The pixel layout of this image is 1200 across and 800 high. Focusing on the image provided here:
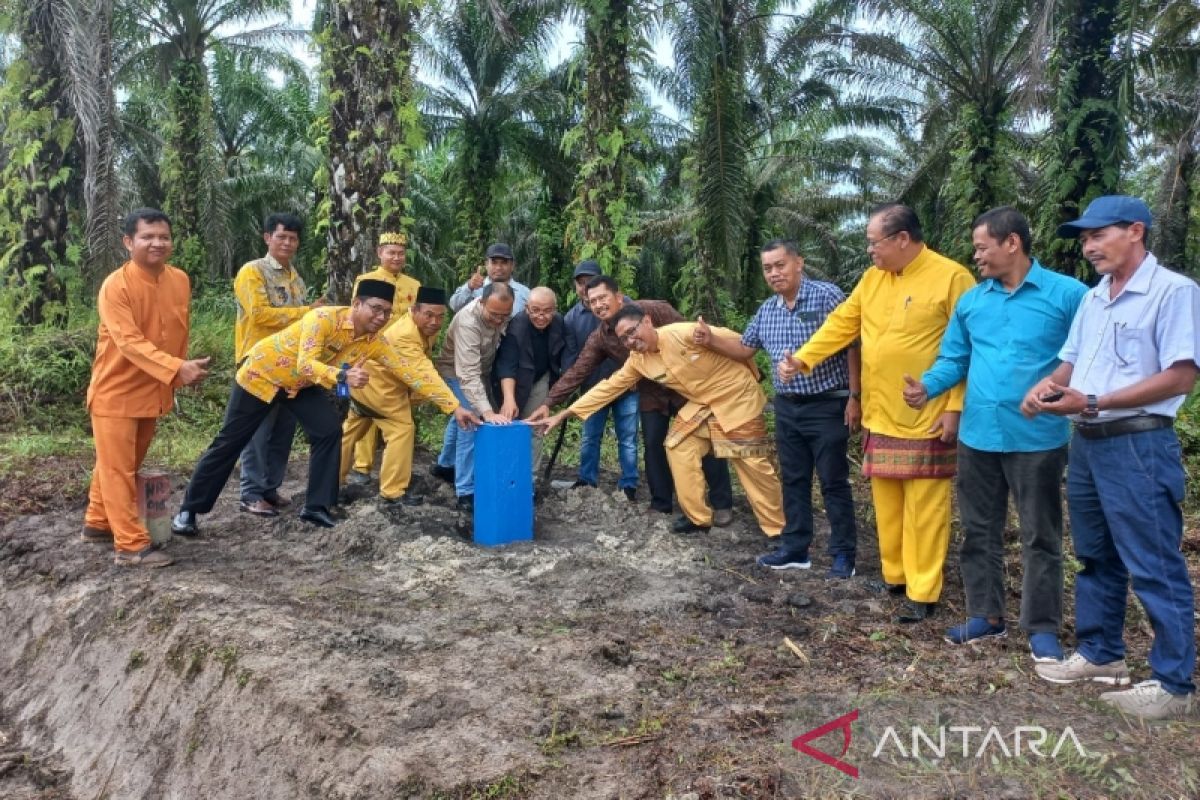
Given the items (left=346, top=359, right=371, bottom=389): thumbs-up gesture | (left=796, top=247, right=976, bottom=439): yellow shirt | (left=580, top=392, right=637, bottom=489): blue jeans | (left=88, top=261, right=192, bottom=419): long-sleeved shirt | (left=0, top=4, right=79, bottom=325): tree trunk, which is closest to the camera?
(left=796, top=247, right=976, bottom=439): yellow shirt

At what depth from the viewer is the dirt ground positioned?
9.44ft

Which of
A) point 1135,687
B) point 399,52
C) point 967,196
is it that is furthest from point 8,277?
point 967,196

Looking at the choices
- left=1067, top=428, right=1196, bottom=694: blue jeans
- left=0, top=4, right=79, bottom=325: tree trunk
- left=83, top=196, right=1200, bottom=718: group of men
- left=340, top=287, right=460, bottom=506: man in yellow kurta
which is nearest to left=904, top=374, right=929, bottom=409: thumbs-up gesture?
left=83, top=196, right=1200, bottom=718: group of men

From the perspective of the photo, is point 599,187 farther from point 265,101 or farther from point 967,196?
point 265,101

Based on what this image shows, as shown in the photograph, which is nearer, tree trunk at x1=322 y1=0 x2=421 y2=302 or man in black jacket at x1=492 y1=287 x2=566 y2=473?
man in black jacket at x1=492 y1=287 x2=566 y2=473

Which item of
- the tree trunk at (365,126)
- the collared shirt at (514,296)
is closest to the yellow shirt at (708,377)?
the collared shirt at (514,296)

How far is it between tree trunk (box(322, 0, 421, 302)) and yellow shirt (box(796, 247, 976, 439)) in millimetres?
5026

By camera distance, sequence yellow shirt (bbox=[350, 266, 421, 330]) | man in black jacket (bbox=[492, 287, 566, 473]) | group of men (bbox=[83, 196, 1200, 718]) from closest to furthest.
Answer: group of men (bbox=[83, 196, 1200, 718]) < man in black jacket (bbox=[492, 287, 566, 473]) < yellow shirt (bbox=[350, 266, 421, 330])

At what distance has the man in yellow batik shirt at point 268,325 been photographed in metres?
6.12

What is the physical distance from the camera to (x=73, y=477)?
7086mm

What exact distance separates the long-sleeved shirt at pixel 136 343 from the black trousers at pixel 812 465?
3296 millimetres

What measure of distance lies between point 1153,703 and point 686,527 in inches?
123

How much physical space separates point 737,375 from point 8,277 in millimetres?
8026

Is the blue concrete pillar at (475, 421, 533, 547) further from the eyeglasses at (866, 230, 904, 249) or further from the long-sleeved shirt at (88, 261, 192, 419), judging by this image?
the eyeglasses at (866, 230, 904, 249)
